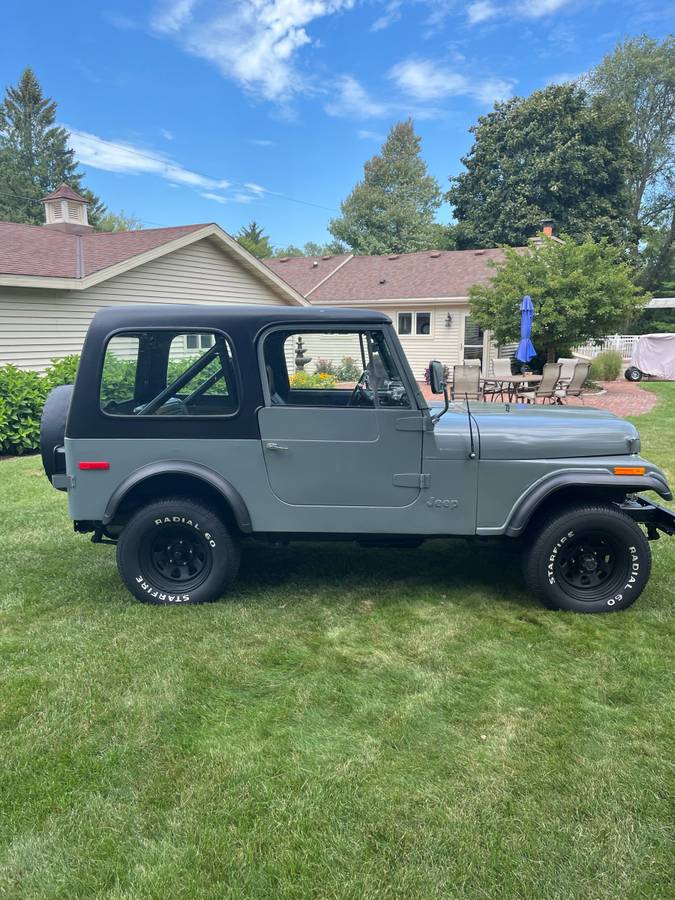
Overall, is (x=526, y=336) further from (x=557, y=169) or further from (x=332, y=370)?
(x=557, y=169)

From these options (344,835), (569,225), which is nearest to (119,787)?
(344,835)

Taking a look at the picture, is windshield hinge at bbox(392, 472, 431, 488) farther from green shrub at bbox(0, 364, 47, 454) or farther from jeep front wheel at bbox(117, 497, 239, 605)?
green shrub at bbox(0, 364, 47, 454)

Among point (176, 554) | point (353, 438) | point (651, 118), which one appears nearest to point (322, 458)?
point (353, 438)

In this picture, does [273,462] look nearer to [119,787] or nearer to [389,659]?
[389,659]

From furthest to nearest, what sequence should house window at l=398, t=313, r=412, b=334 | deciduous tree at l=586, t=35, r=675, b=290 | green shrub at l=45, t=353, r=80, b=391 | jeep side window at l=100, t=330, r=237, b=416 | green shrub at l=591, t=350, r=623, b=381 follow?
1. deciduous tree at l=586, t=35, r=675, b=290
2. house window at l=398, t=313, r=412, b=334
3. green shrub at l=591, t=350, r=623, b=381
4. green shrub at l=45, t=353, r=80, b=391
5. jeep side window at l=100, t=330, r=237, b=416

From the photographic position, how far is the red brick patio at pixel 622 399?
13.3m

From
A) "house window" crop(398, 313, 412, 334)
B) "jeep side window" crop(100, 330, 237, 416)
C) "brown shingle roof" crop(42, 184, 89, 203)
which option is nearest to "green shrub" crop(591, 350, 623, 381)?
"house window" crop(398, 313, 412, 334)

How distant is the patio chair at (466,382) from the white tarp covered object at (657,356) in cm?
1039

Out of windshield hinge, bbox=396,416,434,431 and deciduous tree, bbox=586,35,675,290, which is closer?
windshield hinge, bbox=396,416,434,431

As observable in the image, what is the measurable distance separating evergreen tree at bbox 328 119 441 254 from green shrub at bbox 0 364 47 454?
120 ft

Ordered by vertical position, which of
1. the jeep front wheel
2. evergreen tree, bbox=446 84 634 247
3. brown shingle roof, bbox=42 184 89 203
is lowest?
the jeep front wheel

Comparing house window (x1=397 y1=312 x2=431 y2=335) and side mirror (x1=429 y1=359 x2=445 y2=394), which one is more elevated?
house window (x1=397 y1=312 x2=431 y2=335)

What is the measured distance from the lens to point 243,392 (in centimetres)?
384

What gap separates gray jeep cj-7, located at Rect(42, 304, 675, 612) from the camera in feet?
12.5
